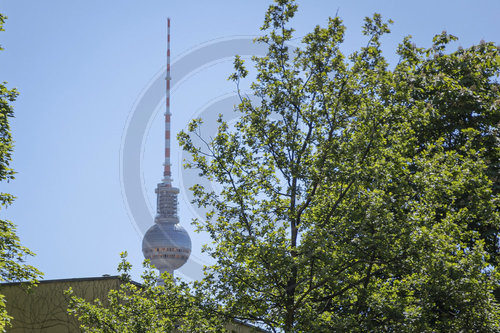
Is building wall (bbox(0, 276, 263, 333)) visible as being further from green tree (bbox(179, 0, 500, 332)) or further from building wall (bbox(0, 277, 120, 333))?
green tree (bbox(179, 0, 500, 332))

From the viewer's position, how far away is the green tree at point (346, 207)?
57.1 feet

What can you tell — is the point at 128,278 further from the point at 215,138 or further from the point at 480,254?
the point at 480,254

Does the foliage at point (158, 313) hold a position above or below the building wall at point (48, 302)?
below

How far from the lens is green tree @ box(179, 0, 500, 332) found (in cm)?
1739

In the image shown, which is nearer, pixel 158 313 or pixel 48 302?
pixel 158 313

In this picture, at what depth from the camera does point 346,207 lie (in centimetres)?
1828

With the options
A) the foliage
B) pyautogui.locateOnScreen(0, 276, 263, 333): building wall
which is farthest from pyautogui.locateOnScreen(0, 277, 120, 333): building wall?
the foliage

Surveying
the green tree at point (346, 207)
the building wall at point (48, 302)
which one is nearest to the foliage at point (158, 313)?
the green tree at point (346, 207)

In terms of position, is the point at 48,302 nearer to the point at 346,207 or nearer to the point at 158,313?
the point at 158,313

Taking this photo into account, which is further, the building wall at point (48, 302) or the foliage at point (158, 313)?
the building wall at point (48, 302)

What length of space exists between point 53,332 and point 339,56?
56.0 feet

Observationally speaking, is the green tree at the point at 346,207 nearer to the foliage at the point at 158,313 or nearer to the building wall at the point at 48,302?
the foliage at the point at 158,313

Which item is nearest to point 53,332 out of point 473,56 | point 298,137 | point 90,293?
point 90,293

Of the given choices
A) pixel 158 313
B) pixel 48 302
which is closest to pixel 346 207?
pixel 158 313
